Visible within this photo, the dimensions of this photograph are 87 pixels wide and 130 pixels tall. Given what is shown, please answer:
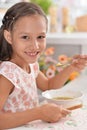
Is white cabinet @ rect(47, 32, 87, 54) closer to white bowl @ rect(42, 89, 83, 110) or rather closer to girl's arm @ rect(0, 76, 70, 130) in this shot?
white bowl @ rect(42, 89, 83, 110)

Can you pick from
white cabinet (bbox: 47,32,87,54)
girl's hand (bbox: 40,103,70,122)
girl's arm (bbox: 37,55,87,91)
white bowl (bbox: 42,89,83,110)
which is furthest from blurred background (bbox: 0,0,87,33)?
girl's hand (bbox: 40,103,70,122)

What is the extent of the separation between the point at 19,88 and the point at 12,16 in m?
0.26

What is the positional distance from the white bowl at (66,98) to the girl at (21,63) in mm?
68

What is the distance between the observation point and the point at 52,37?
2.13 meters

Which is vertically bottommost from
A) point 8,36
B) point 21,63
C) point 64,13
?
point 64,13

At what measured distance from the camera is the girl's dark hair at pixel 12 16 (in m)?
1.11

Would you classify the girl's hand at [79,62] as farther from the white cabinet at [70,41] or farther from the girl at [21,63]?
the white cabinet at [70,41]

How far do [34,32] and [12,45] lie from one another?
112 mm

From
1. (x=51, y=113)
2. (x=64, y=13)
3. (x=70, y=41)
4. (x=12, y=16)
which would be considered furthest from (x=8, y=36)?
(x=64, y=13)

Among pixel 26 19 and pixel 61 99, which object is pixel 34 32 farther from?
pixel 61 99

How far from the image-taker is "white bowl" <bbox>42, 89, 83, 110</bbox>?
1146 mm

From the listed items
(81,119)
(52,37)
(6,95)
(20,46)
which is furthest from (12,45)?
(52,37)

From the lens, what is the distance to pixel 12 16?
112cm

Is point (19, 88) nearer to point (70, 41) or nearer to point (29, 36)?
point (29, 36)
